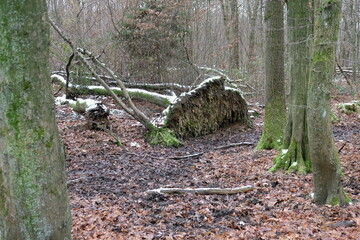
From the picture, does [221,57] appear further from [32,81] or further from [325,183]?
[32,81]

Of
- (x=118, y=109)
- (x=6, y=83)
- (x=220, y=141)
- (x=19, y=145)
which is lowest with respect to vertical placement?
(x=220, y=141)

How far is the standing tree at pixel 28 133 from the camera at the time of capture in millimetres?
2879

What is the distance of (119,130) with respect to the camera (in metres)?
11.6

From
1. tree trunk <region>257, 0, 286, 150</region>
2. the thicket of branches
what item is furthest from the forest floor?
the thicket of branches

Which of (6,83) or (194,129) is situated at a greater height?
(6,83)

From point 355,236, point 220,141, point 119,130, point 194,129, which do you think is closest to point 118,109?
point 119,130

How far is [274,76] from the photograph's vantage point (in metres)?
9.05

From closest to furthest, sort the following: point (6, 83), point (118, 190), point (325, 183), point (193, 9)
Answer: point (6, 83) → point (325, 183) → point (118, 190) → point (193, 9)

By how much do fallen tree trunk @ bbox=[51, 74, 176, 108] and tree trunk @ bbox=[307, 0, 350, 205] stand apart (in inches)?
330

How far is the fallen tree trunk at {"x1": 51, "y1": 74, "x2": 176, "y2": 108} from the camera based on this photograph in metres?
13.4

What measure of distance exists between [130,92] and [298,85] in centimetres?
830

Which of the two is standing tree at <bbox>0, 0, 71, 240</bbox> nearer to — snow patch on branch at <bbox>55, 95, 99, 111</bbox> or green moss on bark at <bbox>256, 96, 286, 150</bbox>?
green moss on bark at <bbox>256, 96, 286, 150</bbox>

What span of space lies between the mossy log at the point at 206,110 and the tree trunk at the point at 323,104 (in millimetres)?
6497

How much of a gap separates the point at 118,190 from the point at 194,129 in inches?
220
